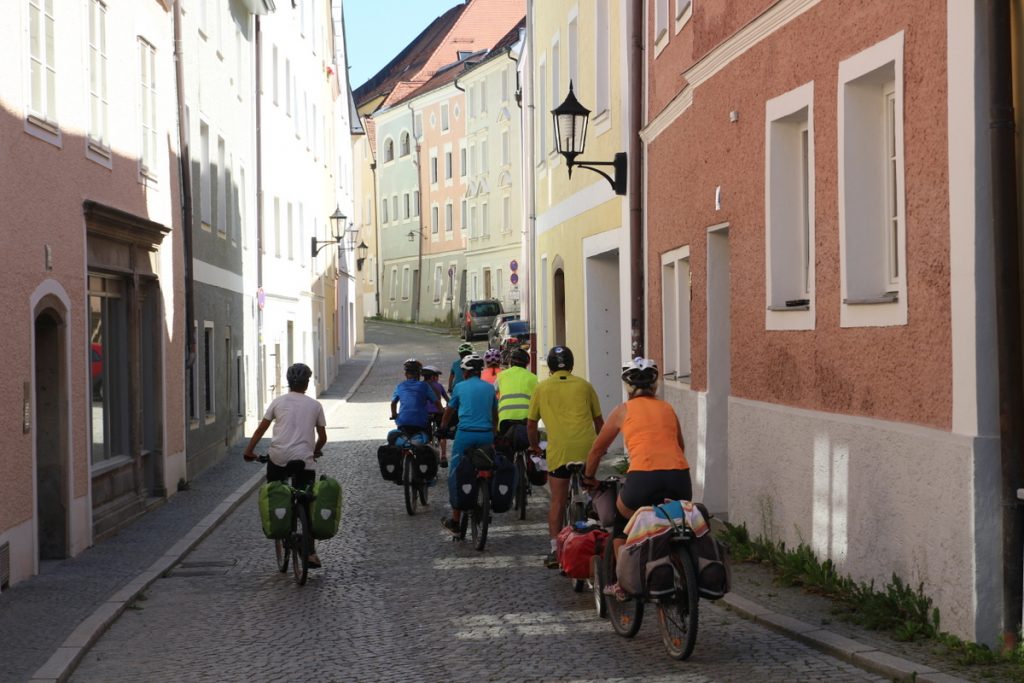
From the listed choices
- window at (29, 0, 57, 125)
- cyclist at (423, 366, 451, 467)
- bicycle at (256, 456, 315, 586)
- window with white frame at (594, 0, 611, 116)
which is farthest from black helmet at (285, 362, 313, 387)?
window with white frame at (594, 0, 611, 116)

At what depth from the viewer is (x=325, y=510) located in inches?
491

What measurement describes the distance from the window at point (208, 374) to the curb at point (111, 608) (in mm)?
5879

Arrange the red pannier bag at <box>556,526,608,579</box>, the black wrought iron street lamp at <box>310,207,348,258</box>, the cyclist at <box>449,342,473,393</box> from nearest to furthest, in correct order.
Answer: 1. the red pannier bag at <box>556,526,608,579</box>
2. the cyclist at <box>449,342,473,393</box>
3. the black wrought iron street lamp at <box>310,207,348,258</box>

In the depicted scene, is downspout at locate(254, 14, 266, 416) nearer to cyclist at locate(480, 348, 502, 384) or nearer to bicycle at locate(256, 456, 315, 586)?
cyclist at locate(480, 348, 502, 384)

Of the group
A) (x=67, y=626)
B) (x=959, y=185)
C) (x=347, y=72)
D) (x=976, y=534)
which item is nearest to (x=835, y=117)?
(x=959, y=185)

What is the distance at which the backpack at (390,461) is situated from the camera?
17.1 meters

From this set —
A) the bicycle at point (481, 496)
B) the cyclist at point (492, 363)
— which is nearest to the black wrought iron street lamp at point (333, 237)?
the cyclist at point (492, 363)

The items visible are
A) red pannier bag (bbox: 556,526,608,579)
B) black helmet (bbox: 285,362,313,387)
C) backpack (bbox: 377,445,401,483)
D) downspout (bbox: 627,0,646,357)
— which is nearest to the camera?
red pannier bag (bbox: 556,526,608,579)

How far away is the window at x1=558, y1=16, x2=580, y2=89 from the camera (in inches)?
985

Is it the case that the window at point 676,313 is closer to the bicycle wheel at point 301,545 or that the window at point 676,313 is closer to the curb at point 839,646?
the bicycle wheel at point 301,545

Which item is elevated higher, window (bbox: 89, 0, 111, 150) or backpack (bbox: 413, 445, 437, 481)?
window (bbox: 89, 0, 111, 150)

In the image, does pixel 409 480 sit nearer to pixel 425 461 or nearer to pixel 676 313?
pixel 425 461

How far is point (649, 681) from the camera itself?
8016 millimetres

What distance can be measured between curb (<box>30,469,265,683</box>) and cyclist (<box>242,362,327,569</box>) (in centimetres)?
142
